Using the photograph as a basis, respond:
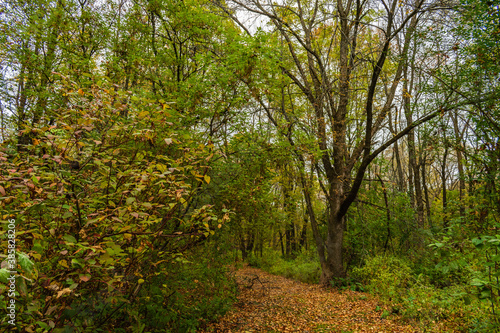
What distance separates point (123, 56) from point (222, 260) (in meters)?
5.39

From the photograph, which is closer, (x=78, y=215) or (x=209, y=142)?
(x=78, y=215)

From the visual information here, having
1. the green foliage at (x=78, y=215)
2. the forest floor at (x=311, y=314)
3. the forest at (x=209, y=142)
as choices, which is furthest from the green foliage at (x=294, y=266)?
the green foliage at (x=78, y=215)

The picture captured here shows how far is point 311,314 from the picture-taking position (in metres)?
5.51

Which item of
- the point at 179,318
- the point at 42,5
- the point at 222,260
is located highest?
the point at 42,5

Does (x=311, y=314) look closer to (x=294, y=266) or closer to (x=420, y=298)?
(x=420, y=298)

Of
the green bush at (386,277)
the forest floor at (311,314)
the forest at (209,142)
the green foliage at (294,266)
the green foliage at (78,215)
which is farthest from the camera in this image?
the green foliage at (294,266)

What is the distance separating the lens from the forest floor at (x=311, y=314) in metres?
4.61

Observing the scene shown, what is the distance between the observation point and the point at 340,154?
8.25m

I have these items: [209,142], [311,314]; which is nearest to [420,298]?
[311,314]

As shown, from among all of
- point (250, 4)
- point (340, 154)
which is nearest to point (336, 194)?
point (340, 154)

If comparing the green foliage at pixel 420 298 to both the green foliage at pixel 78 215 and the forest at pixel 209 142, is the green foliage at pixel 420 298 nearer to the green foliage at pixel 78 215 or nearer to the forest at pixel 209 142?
the forest at pixel 209 142

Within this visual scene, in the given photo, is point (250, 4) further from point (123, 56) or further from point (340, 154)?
point (340, 154)

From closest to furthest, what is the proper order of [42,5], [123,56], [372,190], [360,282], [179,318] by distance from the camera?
[179,318] → [123,56] → [42,5] → [360,282] → [372,190]

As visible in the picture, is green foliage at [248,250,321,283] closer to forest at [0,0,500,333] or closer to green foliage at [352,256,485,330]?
forest at [0,0,500,333]
